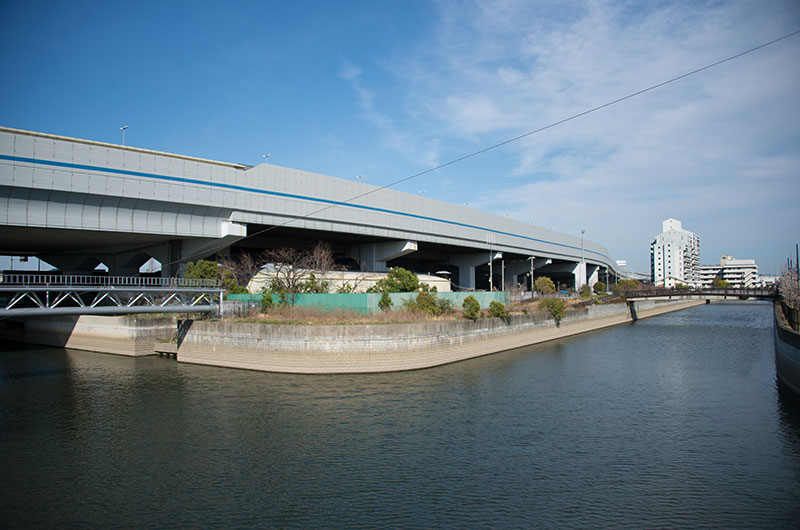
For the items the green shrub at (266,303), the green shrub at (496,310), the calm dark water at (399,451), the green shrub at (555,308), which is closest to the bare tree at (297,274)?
the green shrub at (266,303)

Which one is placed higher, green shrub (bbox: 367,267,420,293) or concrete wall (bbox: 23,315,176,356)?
green shrub (bbox: 367,267,420,293)

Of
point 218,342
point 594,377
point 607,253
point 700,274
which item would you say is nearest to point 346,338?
point 218,342

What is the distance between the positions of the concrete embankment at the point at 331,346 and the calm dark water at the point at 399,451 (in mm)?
1111

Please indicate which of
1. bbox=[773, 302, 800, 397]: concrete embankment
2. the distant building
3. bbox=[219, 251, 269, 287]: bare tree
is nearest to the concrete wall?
bbox=[219, 251, 269, 287]: bare tree

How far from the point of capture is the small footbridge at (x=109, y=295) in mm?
23219

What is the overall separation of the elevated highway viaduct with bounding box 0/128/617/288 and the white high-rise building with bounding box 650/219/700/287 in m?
122

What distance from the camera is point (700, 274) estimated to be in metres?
172

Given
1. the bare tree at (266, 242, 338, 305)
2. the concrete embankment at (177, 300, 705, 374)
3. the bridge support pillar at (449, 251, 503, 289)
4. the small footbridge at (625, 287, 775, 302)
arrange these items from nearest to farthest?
the concrete embankment at (177, 300, 705, 374)
the bare tree at (266, 242, 338, 305)
the small footbridge at (625, 287, 775, 302)
the bridge support pillar at (449, 251, 503, 289)

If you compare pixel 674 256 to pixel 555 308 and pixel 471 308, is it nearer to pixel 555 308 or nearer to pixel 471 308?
pixel 555 308

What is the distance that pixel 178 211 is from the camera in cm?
3481

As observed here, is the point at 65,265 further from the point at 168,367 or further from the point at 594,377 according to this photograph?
the point at 594,377

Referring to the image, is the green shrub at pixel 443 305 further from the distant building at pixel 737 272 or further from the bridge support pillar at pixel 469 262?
the distant building at pixel 737 272

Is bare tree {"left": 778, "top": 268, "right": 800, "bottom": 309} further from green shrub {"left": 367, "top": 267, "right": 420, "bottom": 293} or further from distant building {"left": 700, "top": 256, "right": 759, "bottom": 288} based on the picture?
distant building {"left": 700, "top": 256, "right": 759, "bottom": 288}

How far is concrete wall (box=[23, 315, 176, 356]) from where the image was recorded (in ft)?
105
